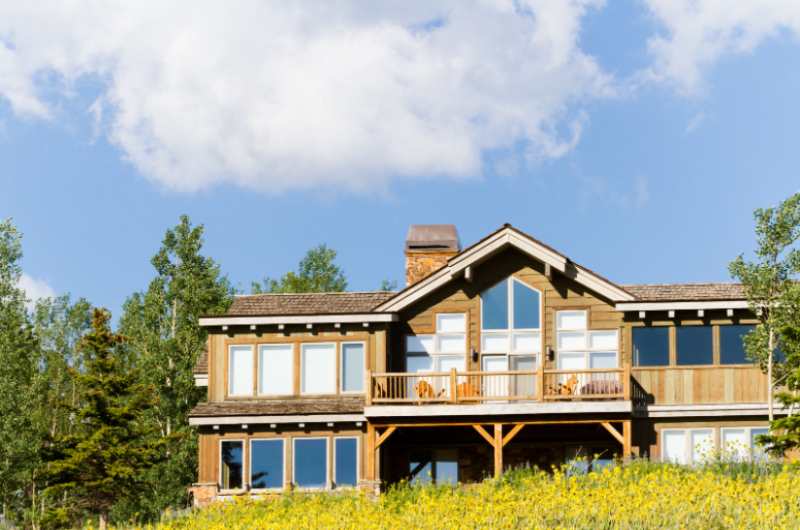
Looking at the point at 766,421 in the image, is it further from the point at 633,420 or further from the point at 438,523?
the point at 438,523

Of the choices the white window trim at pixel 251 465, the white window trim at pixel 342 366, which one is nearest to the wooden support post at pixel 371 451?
the white window trim at pixel 342 366

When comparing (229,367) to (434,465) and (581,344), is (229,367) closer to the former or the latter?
(434,465)

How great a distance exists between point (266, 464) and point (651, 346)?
10.7 meters

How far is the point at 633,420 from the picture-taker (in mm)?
34281

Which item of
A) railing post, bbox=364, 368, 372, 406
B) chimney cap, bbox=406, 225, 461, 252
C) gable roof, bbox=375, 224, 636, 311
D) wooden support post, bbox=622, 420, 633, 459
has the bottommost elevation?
wooden support post, bbox=622, 420, 633, 459

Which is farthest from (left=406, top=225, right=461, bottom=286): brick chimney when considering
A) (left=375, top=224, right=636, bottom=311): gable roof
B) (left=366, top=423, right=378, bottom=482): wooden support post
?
(left=366, top=423, right=378, bottom=482): wooden support post

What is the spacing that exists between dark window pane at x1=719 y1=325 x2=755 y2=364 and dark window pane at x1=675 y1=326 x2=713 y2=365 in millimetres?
311

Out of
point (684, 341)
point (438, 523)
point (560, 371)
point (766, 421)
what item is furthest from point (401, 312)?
point (438, 523)

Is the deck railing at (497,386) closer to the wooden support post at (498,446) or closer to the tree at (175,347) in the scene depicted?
the wooden support post at (498,446)

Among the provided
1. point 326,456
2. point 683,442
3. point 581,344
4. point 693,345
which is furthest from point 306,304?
point 683,442

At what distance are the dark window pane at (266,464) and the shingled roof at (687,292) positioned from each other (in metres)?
10.4

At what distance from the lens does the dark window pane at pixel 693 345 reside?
113 feet

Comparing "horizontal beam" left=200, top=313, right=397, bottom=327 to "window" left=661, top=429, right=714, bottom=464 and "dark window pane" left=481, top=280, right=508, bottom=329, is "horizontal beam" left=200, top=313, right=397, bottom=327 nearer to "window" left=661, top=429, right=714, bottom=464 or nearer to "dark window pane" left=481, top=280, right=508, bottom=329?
"dark window pane" left=481, top=280, right=508, bottom=329

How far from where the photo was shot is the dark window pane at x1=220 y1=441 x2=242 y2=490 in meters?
35.2
